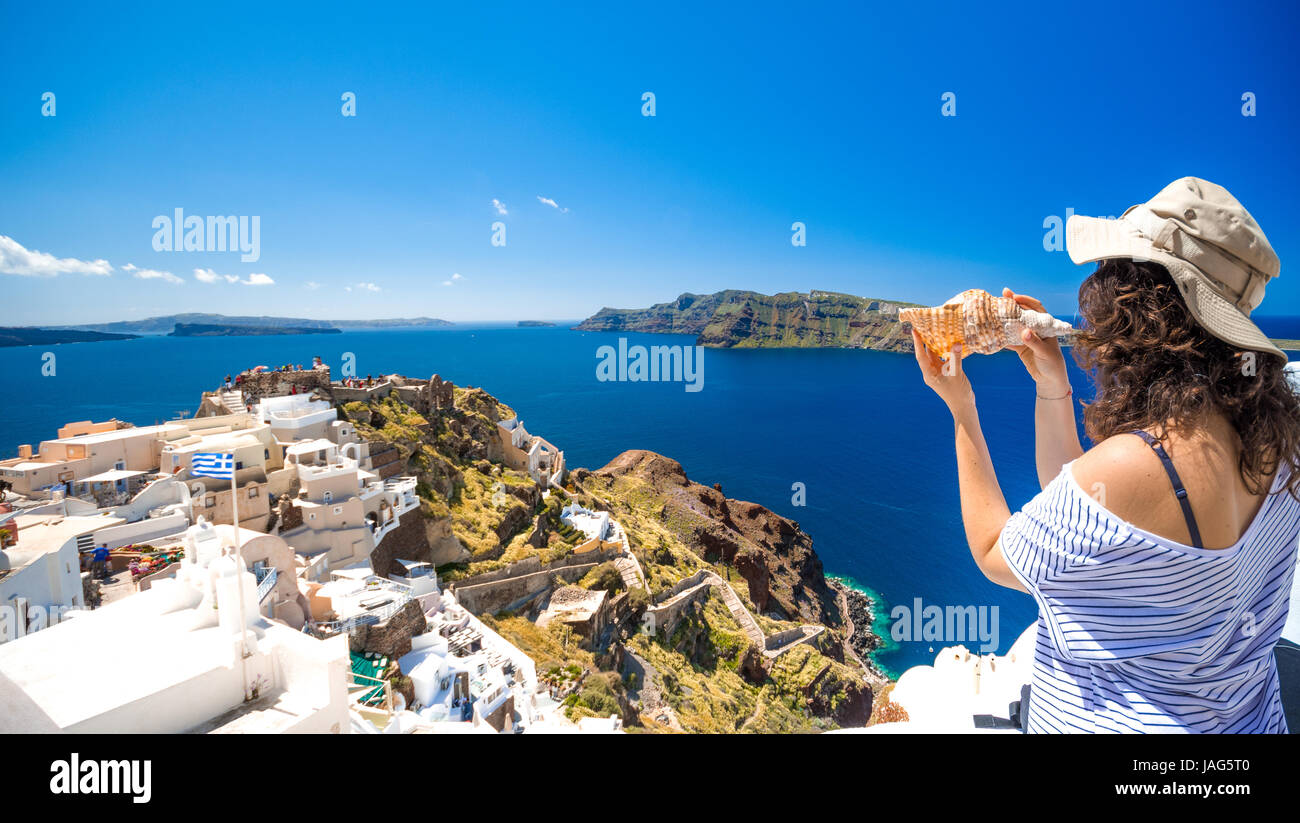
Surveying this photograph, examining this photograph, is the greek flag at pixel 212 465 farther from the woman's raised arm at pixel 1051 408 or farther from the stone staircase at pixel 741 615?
the stone staircase at pixel 741 615

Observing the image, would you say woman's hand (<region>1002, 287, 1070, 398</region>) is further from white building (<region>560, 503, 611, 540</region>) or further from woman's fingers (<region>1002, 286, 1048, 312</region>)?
white building (<region>560, 503, 611, 540</region>)

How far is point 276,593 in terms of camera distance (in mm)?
11062

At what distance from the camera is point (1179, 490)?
142cm

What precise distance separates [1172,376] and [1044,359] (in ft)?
2.37

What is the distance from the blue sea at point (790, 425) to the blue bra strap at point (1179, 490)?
13.9 meters

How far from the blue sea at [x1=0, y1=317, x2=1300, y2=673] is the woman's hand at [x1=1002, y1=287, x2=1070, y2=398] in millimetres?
13116

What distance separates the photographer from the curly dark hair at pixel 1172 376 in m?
1.44

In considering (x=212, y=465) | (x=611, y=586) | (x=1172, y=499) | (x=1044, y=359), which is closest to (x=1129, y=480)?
(x=1172, y=499)

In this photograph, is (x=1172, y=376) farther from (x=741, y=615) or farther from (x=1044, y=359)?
(x=741, y=615)

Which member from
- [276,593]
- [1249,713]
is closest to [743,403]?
[276,593]

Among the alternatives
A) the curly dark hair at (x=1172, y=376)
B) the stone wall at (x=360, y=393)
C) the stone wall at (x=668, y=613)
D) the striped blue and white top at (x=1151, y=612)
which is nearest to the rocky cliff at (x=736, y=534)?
the stone wall at (x=668, y=613)

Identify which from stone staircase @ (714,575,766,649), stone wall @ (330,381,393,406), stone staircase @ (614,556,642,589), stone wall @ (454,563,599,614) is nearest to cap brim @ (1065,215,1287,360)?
stone wall @ (454,563,599,614)
